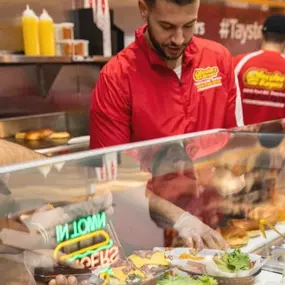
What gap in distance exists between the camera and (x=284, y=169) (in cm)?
175

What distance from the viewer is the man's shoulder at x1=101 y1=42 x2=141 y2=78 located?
2.00 m

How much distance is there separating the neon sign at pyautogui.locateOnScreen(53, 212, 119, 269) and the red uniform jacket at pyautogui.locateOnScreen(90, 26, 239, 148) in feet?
2.18

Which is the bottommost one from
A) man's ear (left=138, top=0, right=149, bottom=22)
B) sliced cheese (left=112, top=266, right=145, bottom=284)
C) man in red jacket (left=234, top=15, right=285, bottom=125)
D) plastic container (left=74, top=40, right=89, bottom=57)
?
sliced cheese (left=112, top=266, right=145, bottom=284)

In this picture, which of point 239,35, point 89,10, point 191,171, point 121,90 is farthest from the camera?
point 239,35

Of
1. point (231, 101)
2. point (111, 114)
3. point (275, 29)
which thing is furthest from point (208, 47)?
point (275, 29)

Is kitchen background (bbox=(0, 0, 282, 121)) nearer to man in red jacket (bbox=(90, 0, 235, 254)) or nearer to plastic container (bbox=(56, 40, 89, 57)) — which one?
plastic container (bbox=(56, 40, 89, 57))

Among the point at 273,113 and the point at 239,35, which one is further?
the point at 239,35

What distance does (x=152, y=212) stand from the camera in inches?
60.1

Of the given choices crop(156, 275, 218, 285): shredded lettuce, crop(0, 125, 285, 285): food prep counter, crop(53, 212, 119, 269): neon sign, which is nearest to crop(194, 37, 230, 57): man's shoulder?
crop(0, 125, 285, 285): food prep counter

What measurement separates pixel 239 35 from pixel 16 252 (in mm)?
4842

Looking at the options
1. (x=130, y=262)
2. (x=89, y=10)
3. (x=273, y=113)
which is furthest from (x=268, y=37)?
(x=130, y=262)

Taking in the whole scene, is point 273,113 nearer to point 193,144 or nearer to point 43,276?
point 193,144

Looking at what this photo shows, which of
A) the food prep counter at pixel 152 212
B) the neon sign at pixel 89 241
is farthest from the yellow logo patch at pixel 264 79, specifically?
the neon sign at pixel 89 241

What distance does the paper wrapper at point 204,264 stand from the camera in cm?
122
